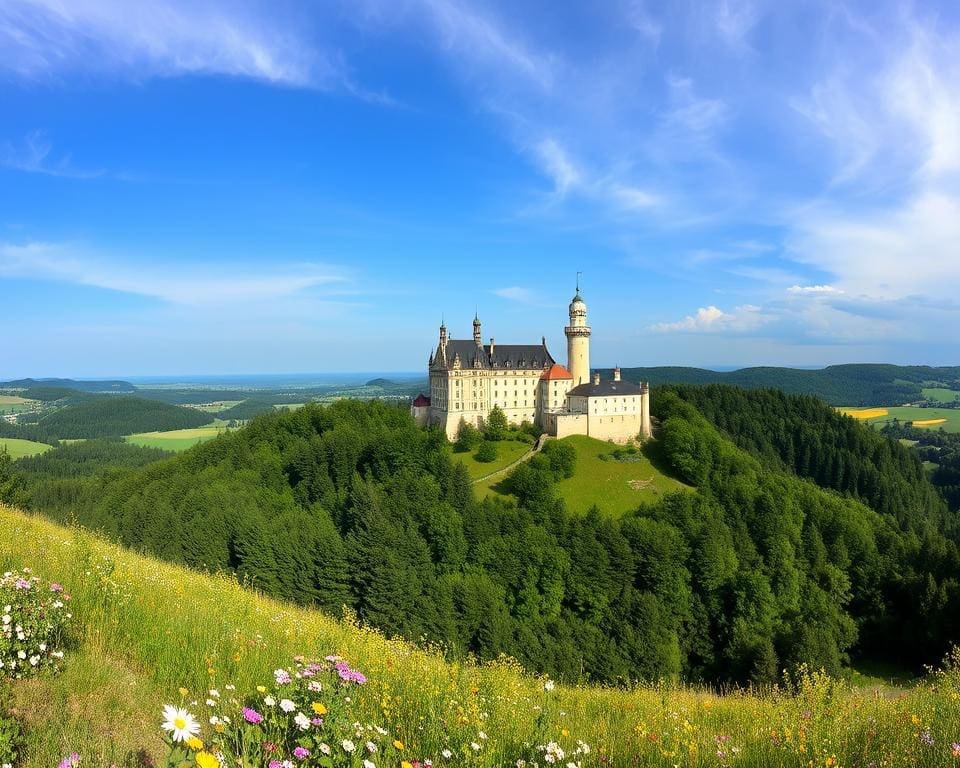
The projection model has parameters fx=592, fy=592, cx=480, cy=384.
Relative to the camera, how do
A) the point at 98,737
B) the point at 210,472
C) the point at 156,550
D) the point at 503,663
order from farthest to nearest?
the point at 210,472 → the point at 156,550 → the point at 503,663 → the point at 98,737

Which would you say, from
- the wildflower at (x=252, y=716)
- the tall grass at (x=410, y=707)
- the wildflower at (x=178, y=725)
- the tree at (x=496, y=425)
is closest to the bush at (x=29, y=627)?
the tall grass at (x=410, y=707)

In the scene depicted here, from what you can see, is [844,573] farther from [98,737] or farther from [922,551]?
[98,737]

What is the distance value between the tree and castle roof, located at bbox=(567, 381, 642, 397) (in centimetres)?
941

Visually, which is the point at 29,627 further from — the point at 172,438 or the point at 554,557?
the point at 172,438

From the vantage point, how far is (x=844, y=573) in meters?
50.7

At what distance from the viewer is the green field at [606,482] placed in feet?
203

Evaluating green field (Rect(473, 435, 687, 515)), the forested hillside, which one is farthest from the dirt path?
the forested hillside

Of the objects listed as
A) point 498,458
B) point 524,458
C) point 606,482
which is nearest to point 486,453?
point 498,458

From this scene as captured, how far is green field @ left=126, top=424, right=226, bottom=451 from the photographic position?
15725 cm

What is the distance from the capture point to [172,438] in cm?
17712

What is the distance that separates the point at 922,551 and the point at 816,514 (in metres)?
13.1

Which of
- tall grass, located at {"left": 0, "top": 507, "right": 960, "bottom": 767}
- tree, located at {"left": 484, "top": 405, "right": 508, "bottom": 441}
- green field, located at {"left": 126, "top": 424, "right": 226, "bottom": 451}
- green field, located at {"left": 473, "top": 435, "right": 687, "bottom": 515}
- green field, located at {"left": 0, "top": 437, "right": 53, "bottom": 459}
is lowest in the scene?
green field, located at {"left": 126, "top": 424, "right": 226, "bottom": 451}

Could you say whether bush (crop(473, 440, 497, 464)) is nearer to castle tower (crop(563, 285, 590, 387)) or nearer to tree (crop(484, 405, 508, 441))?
tree (crop(484, 405, 508, 441))

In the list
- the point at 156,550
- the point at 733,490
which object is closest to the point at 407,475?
the point at 156,550
